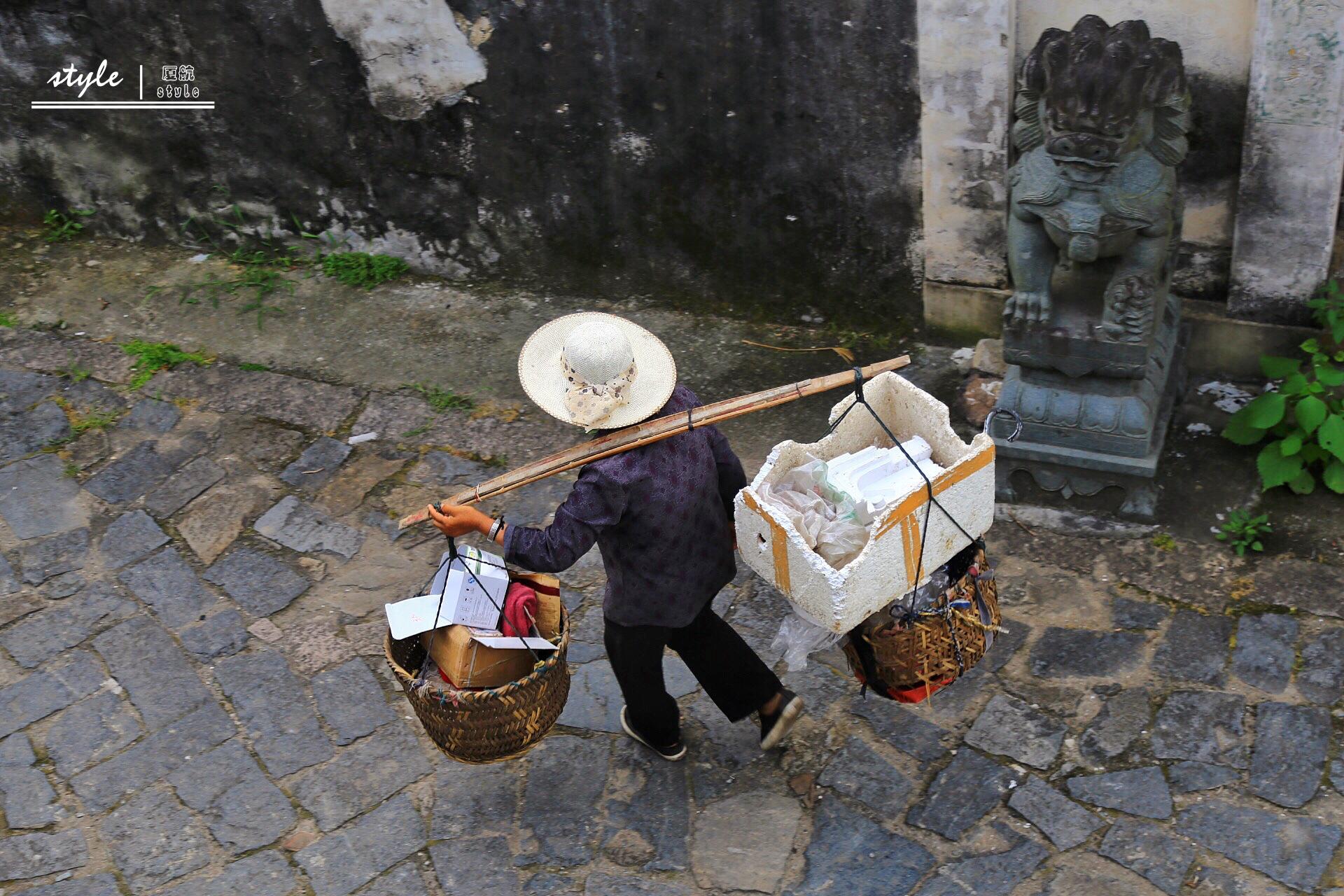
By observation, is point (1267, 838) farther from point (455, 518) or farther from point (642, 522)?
point (455, 518)

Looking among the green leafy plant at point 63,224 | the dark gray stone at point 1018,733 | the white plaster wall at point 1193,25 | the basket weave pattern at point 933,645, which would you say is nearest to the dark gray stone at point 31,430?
the green leafy plant at point 63,224

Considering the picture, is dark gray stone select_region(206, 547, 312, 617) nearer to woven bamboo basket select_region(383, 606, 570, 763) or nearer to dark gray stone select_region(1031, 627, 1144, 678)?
woven bamboo basket select_region(383, 606, 570, 763)

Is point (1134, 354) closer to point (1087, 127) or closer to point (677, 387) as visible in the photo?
point (1087, 127)

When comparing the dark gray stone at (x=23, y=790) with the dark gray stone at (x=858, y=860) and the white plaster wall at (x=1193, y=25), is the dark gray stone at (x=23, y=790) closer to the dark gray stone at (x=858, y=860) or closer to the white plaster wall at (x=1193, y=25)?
the dark gray stone at (x=858, y=860)

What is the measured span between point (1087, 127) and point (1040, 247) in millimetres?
520

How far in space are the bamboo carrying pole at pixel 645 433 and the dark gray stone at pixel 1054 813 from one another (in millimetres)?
1380

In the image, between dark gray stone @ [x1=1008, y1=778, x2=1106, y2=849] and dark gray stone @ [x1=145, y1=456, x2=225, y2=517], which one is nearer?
dark gray stone @ [x1=1008, y1=778, x2=1106, y2=849]

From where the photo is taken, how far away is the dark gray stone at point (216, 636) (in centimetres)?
491

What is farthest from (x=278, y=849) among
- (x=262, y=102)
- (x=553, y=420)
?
(x=262, y=102)

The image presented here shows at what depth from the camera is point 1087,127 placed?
172 inches

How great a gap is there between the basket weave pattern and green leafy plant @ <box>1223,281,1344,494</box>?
5.69 ft

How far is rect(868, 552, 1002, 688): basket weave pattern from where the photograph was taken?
3754mm

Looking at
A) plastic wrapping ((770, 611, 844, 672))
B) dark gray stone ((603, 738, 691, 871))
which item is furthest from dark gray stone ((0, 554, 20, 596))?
plastic wrapping ((770, 611, 844, 672))

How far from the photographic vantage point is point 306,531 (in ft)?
17.8
